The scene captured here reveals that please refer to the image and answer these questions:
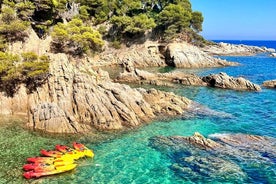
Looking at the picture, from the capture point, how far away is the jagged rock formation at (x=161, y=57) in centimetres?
8725

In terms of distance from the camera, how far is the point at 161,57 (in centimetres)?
9362

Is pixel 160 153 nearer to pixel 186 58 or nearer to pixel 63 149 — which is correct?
pixel 63 149

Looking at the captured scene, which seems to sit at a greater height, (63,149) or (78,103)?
(78,103)

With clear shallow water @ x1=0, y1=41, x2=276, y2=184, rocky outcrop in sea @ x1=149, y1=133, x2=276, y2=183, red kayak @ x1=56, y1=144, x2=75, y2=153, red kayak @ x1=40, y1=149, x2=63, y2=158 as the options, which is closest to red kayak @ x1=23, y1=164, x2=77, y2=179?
clear shallow water @ x1=0, y1=41, x2=276, y2=184

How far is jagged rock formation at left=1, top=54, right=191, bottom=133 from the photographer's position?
32125mm

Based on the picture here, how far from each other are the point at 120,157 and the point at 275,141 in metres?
15.5

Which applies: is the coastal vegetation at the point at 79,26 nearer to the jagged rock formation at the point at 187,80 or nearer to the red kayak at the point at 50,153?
the jagged rock formation at the point at 187,80

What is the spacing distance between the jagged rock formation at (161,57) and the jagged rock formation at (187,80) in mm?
21677

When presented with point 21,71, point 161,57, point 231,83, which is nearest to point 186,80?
point 231,83

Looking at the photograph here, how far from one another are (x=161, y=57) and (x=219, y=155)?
225 feet

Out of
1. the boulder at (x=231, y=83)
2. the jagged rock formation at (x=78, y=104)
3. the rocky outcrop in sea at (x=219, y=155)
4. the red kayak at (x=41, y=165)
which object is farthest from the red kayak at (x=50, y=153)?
the boulder at (x=231, y=83)

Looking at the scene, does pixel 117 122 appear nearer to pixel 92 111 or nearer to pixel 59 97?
pixel 92 111

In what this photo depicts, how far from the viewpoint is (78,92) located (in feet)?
116

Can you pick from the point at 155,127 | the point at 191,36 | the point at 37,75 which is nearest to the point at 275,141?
the point at 155,127
